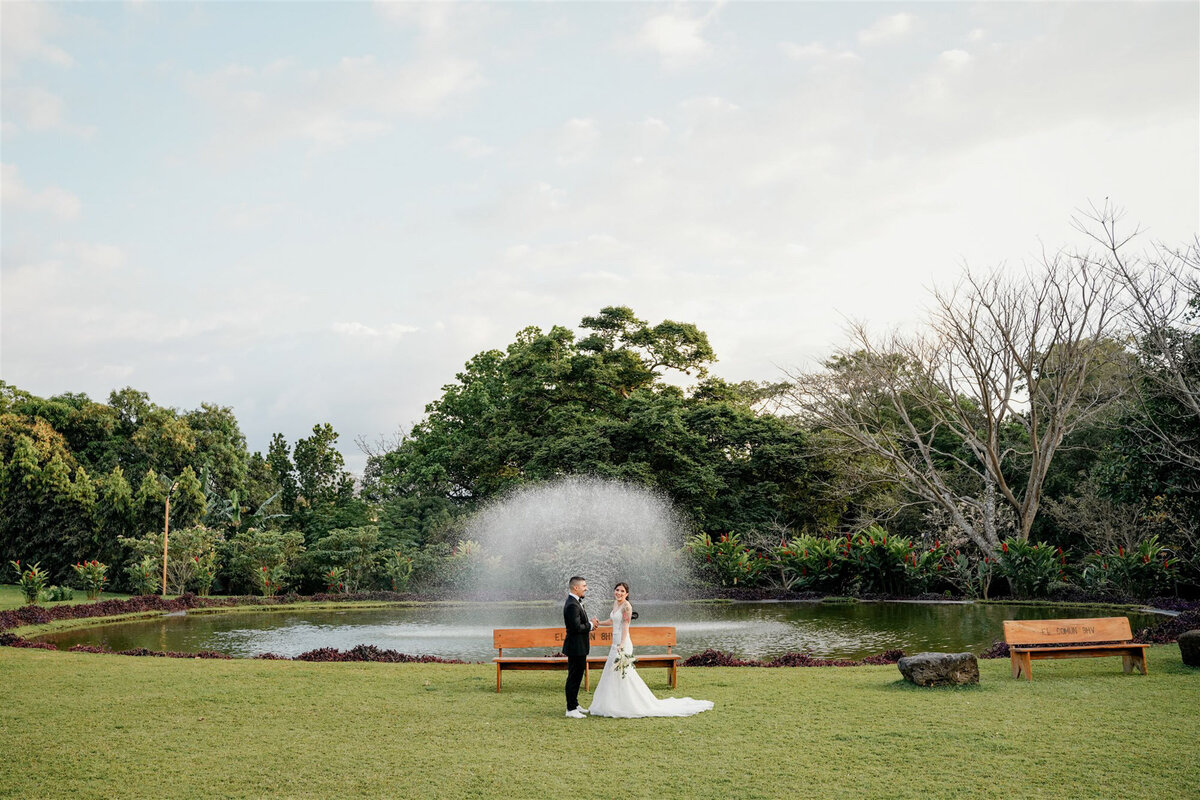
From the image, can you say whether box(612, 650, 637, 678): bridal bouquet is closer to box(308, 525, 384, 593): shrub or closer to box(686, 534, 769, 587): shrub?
box(686, 534, 769, 587): shrub

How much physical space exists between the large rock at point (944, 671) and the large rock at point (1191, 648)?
281 cm

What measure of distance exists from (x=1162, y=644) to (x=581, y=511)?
18.6 meters

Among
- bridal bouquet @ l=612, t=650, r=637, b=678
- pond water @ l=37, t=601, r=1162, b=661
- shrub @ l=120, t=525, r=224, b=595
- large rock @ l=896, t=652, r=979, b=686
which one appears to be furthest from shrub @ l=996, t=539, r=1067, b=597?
shrub @ l=120, t=525, r=224, b=595

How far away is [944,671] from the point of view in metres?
9.30

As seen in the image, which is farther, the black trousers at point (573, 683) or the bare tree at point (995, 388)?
the bare tree at point (995, 388)

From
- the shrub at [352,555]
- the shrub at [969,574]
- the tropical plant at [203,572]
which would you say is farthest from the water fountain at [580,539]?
the tropical plant at [203,572]

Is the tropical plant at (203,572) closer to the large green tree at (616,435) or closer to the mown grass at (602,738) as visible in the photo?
the large green tree at (616,435)

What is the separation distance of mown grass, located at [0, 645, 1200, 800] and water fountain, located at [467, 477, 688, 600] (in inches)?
622

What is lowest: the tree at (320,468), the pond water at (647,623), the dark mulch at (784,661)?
the pond water at (647,623)

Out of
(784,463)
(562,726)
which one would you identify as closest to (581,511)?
(784,463)

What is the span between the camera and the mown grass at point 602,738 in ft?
18.9

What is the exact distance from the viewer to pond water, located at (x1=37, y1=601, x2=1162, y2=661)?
14.8 m

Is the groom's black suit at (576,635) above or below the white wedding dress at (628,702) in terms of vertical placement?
above

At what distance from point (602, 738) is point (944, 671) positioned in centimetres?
425
